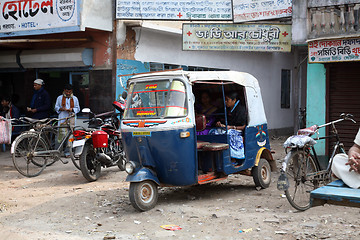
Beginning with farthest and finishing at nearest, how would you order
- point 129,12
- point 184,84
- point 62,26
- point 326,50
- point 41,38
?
point 41,38, point 129,12, point 62,26, point 326,50, point 184,84

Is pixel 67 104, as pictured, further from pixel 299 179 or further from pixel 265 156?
pixel 299 179

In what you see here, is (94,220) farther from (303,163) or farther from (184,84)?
(303,163)

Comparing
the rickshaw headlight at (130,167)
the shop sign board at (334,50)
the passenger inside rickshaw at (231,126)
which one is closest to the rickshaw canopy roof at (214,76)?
the passenger inside rickshaw at (231,126)

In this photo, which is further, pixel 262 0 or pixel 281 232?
pixel 262 0

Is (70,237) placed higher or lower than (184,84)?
lower

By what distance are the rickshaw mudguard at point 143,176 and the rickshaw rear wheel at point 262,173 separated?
2095 mm

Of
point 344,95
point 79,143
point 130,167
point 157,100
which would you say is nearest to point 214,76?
point 157,100

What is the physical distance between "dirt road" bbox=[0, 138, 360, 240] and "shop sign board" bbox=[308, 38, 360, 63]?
2.80 metres

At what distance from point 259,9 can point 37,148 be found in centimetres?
659

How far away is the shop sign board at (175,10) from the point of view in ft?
38.5

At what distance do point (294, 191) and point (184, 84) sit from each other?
2.18 metres

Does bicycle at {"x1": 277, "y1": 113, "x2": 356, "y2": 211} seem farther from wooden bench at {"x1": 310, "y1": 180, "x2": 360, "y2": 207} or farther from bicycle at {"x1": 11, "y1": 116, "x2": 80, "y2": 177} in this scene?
bicycle at {"x1": 11, "y1": 116, "x2": 80, "y2": 177}

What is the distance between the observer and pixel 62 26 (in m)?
11.0

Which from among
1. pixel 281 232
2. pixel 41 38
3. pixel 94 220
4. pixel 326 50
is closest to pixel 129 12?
pixel 41 38
